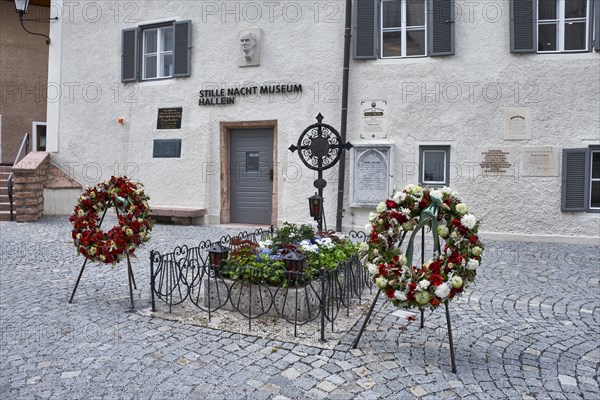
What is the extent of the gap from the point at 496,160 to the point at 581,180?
1507 mm

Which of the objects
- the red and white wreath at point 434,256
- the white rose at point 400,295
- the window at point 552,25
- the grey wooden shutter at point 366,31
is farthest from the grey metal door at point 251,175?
the white rose at point 400,295

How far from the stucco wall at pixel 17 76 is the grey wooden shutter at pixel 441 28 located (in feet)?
43.4

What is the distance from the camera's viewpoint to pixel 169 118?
37.9 feet

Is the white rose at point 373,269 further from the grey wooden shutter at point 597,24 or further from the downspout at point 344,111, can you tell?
the grey wooden shutter at point 597,24

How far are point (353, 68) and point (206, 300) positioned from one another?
6.79 m

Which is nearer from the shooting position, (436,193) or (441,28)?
(436,193)

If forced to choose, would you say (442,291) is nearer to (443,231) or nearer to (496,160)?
(443,231)

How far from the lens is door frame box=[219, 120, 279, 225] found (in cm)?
1084

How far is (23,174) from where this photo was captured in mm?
11234

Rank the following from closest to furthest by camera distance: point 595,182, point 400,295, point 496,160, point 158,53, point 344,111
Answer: point 400,295 < point 595,182 < point 496,160 < point 344,111 < point 158,53

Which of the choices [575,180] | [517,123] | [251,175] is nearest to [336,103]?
[251,175]

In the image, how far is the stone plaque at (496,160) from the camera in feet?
30.5

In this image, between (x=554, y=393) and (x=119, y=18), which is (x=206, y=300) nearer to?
(x=554, y=393)

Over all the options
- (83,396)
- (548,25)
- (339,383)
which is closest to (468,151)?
(548,25)
